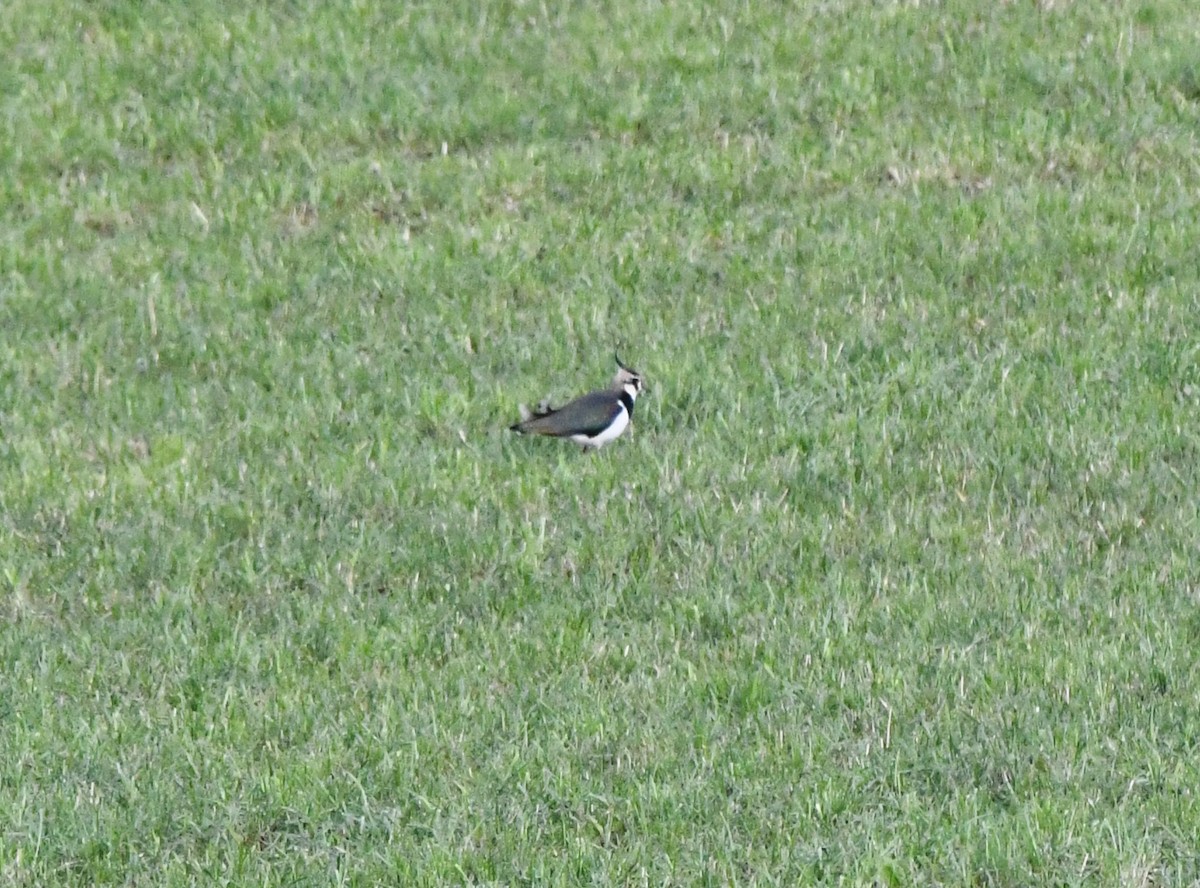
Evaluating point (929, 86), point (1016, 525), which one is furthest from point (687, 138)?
point (1016, 525)

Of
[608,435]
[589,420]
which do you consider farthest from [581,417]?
[608,435]

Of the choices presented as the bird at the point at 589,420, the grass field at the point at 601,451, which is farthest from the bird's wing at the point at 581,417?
the grass field at the point at 601,451

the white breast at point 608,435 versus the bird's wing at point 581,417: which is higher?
the bird's wing at point 581,417

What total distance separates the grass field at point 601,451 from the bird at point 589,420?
175mm

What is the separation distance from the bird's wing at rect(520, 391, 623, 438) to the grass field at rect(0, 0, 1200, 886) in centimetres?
20

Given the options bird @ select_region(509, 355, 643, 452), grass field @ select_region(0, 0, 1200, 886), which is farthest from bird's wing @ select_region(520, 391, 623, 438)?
grass field @ select_region(0, 0, 1200, 886)

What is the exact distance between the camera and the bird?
8500 mm

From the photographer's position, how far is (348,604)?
7230 millimetres

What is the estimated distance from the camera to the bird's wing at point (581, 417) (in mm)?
8500

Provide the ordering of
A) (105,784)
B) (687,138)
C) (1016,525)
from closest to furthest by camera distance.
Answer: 1. (105,784)
2. (1016,525)
3. (687,138)

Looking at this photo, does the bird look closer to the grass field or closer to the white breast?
the white breast

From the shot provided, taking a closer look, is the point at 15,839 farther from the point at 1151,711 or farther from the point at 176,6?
the point at 176,6

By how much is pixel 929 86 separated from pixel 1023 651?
7.30 meters

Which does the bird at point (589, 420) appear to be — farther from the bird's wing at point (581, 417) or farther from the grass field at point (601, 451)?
the grass field at point (601, 451)
